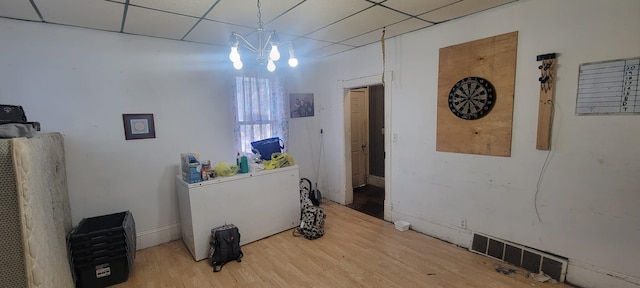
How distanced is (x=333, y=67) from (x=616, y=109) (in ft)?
10.5

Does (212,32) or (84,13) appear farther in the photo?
(212,32)

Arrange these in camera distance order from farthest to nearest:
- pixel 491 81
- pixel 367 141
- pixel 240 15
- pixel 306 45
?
1. pixel 367 141
2. pixel 306 45
3. pixel 491 81
4. pixel 240 15

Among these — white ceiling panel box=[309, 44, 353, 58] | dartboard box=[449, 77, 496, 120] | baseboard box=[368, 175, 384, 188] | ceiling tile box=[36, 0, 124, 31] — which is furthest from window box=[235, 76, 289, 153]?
dartboard box=[449, 77, 496, 120]

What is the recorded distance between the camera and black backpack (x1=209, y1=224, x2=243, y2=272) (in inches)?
105

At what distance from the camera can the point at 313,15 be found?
8.20 ft

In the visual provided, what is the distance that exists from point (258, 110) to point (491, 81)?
9.86 ft

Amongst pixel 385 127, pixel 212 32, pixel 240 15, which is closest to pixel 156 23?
pixel 212 32

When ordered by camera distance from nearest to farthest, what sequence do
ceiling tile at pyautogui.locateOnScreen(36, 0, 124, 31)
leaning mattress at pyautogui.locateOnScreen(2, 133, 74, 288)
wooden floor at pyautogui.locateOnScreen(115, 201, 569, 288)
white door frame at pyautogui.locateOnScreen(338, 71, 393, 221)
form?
leaning mattress at pyautogui.locateOnScreen(2, 133, 74, 288)
ceiling tile at pyautogui.locateOnScreen(36, 0, 124, 31)
wooden floor at pyautogui.locateOnScreen(115, 201, 569, 288)
white door frame at pyautogui.locateOnScreen(338, 71, 393, 221)

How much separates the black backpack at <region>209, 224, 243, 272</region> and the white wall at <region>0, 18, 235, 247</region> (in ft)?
3.07

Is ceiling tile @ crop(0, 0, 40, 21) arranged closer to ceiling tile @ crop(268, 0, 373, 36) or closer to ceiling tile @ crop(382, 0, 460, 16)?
ceiling tile @ crop(268, 0, 373, 36)

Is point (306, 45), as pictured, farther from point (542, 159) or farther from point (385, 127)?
point (542, 159)

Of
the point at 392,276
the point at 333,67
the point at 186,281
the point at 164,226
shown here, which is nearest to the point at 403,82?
the point at 333,67

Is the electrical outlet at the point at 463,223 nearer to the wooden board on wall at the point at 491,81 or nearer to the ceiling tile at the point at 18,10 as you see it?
the wooden board on wall at the point at 491,81

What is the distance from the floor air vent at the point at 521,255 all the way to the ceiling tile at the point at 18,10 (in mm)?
4603
